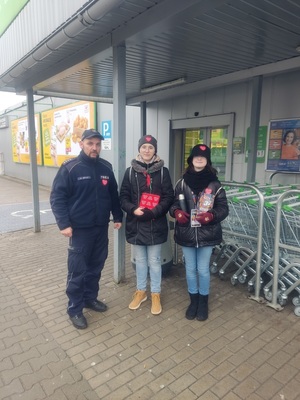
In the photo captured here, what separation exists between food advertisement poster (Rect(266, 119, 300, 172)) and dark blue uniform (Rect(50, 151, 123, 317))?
338 centimetres

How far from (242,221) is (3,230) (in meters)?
5.15

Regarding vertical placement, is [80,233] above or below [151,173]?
below

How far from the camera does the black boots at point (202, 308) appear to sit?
3.07m

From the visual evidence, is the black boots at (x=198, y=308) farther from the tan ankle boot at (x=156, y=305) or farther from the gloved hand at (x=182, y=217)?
the gloved hand at (x=182, y=217)

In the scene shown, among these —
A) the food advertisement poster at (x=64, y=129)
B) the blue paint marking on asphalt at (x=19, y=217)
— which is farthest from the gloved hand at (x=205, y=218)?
the food advertisement poster at (x=64, y=129)

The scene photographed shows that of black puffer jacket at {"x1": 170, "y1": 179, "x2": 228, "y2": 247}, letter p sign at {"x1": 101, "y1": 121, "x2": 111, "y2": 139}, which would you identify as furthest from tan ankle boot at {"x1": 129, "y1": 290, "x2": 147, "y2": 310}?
letter p sign at {"x1": 101, "y1": 121, "x2": 111, "y2": 139}

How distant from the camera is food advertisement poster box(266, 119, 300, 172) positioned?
16.4ft

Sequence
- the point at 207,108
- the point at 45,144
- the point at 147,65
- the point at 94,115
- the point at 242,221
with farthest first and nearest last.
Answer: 1. the point at 45,144
2. the point at 94,115
3. the point at 207,108
4. the point at 147,65
5. the point at 242,221

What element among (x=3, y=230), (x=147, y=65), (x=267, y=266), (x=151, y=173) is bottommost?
(x=3, y=230)

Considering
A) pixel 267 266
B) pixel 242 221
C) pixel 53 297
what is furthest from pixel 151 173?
pixel 53 297

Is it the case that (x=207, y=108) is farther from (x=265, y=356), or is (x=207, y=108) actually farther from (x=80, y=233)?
(x=265, y=356)

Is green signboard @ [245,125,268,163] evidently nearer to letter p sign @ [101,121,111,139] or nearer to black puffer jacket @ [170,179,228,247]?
black puffer jacket @ [170,179,228,247]

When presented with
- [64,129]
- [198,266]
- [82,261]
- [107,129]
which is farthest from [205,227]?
[64,129]

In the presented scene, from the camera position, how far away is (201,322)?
3053 millimetres
